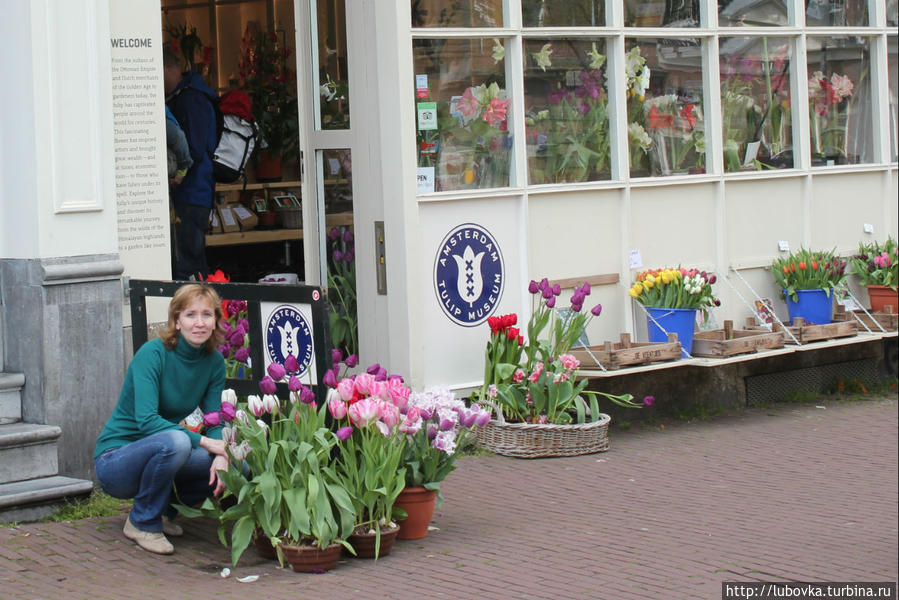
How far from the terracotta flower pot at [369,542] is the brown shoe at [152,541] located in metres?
0.82

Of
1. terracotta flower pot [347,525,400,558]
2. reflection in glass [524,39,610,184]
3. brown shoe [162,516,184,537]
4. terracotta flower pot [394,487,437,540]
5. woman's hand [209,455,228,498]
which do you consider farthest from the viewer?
reflection in glass [524,39,610,184]

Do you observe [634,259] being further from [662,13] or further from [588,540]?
[588,540]

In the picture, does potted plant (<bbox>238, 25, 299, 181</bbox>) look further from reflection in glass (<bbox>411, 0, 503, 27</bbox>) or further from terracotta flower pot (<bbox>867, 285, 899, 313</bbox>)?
terracotta flower pot (<bbox>867, 285, 899, 313</bbox>)

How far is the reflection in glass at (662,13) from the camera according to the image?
9.23m

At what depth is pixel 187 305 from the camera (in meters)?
5.98

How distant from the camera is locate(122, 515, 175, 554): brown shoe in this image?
19.9 ft

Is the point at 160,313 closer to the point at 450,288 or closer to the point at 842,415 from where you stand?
the point at 450,288

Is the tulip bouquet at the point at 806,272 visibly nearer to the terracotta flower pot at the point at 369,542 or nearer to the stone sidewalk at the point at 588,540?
the stone sidewalk at the point at 588,540

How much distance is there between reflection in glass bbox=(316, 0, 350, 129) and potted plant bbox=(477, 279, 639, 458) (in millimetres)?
1658

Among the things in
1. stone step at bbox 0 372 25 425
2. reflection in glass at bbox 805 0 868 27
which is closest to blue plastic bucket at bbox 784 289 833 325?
reflection in glass at bbox 805 0 868 27

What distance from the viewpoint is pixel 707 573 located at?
583cm

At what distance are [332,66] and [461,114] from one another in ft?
2.91

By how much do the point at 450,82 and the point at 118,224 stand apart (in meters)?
2.26

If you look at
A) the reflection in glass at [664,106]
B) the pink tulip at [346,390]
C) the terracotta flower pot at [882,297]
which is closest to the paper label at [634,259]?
the reflection in glass at [664,106]
